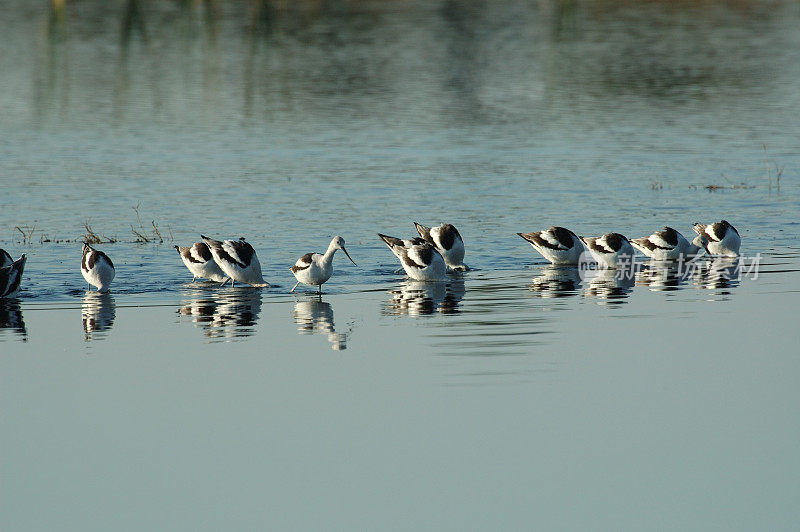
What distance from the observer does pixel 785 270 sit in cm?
1869

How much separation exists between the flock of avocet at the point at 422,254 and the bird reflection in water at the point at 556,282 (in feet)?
1.41

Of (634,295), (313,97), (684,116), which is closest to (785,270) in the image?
(634,295)

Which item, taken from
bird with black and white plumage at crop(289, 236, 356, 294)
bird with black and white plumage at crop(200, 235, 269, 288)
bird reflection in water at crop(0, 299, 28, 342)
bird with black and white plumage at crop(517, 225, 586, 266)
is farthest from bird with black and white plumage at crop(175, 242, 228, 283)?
bird with black and white plumage at crop(517, 225, 586, 266)

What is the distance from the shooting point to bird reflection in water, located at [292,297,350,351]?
14.2 m

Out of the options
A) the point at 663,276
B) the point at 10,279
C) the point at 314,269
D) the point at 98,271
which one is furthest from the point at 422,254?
the point at 10,279

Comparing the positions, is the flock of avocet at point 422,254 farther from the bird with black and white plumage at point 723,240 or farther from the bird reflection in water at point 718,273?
the bird reflection in water at point 718,273

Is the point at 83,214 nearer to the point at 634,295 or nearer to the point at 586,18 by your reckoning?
the point at 634,295

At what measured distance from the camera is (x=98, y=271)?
1730 centimetres

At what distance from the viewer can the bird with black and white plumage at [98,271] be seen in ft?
56.7

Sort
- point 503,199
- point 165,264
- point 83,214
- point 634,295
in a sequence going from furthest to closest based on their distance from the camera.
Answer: point 503,199
point 83,214
point 165,264
point 634,295

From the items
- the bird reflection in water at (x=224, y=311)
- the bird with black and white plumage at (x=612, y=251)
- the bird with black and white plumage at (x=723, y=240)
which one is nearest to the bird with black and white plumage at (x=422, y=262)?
the bird reflection in water at (x=224, y=311)

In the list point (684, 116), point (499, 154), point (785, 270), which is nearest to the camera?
point (785, 270)

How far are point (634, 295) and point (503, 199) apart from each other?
10.3m

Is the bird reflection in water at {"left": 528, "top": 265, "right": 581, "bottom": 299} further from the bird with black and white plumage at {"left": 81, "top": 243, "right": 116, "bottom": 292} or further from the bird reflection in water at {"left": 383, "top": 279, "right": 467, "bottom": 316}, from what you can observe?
the bird with black and white plumage at {"left": 81, "top": 243, "right": 116, "bottom": 292}
